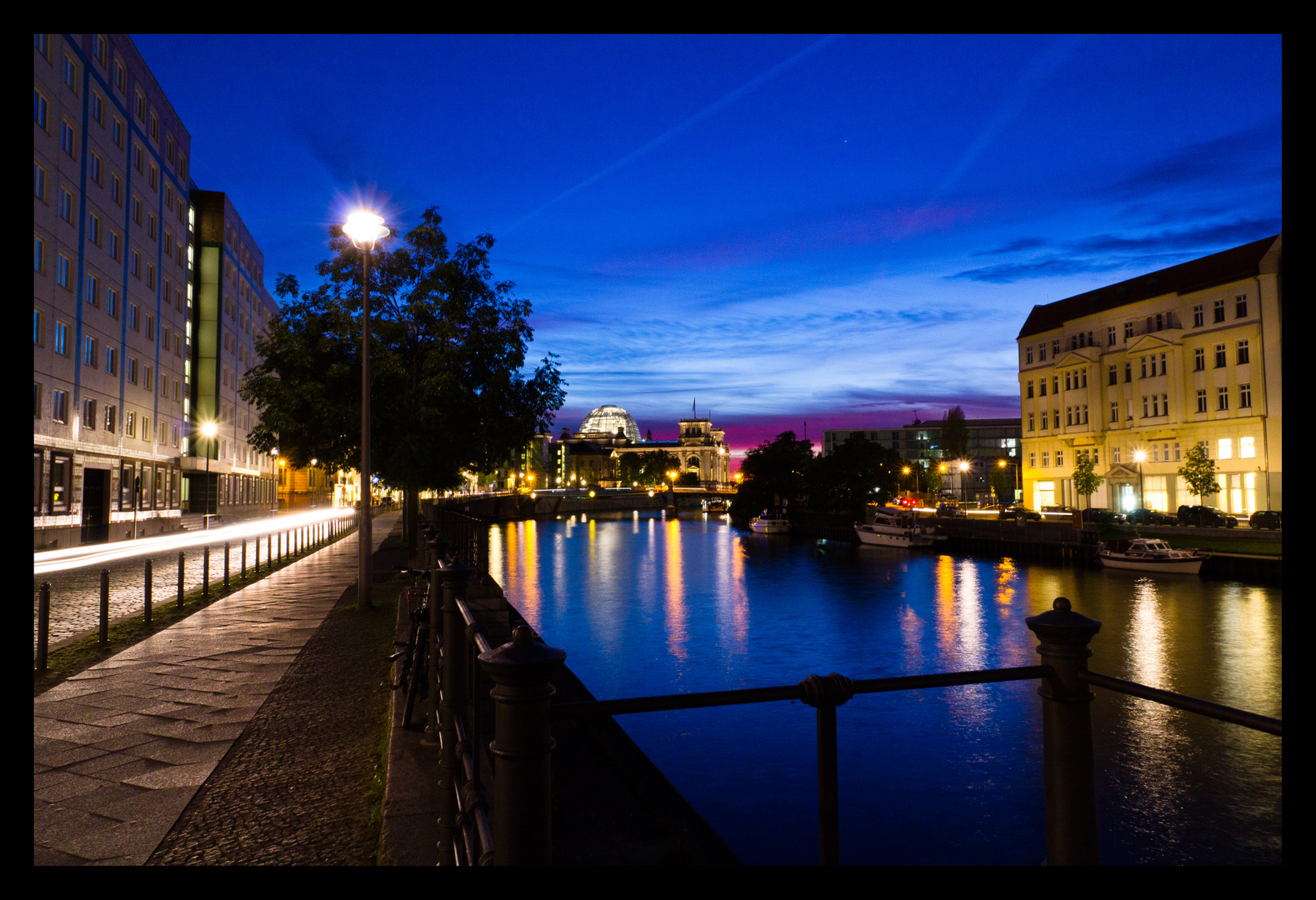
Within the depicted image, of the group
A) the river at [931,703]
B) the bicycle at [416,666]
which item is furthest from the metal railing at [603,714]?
the river at [931,703]

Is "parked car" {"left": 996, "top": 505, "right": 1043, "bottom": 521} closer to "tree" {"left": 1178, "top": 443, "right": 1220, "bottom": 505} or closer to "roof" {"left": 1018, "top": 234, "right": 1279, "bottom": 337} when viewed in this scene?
"tree" {"left": 1178, "top": 443, "right": 1220, "bottom": 505}

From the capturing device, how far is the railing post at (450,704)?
4410 millimetres

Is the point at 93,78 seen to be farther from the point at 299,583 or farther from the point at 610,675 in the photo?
the point at 610,675

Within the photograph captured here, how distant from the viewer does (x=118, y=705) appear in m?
8.49

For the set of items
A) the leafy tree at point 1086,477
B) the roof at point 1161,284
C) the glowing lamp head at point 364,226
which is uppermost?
the roof at point 1161,284

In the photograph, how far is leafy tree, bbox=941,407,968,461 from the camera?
536 feet

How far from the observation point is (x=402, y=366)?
72.3ft

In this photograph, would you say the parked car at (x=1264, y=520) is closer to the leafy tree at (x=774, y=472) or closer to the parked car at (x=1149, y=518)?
the parked car at (x=1149, y=518)

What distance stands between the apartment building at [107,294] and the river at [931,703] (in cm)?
2074

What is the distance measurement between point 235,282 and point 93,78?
94.9 ft

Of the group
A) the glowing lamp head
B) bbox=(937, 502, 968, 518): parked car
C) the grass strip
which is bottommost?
bbox=(937, 502, 968, 518): parked car

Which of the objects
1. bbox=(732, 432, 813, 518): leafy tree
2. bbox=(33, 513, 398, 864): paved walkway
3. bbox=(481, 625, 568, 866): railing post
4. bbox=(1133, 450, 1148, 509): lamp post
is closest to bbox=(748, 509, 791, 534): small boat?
bbox=(732, 432, 813, 518): leafy tree

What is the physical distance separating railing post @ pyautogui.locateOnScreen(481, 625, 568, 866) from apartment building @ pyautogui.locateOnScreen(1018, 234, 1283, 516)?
56659 mm
